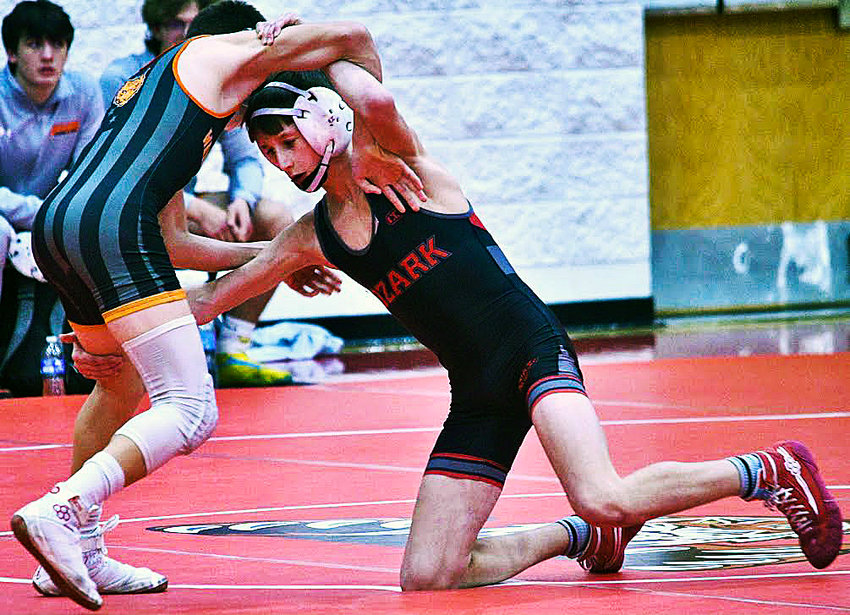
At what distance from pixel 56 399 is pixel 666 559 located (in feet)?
11.4

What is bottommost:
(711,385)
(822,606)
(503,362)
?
(711,385)

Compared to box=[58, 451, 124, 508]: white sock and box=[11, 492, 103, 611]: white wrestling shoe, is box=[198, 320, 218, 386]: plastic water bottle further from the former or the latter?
box=[11, 492, 103, 611]: white wrestling shoe

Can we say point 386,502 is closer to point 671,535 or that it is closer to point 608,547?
point 671,535

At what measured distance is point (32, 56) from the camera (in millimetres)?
6113

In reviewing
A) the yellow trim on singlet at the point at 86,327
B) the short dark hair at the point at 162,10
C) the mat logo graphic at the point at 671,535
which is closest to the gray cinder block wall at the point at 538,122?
the short dark hair at the point at 162,10

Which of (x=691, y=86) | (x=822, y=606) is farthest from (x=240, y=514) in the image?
(x=691, y=86)

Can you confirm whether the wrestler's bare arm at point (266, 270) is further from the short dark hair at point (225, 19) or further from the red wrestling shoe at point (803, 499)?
the red wrestling shoe at point (803, 499)

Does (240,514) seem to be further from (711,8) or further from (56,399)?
(711,8)

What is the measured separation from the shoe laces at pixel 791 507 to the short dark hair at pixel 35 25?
163 inches

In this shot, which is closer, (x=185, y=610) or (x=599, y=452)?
(x=185, y=610)

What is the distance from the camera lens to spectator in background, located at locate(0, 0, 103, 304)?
20.0 ft

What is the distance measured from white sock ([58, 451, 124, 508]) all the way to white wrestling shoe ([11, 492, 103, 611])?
5cm

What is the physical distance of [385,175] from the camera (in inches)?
117

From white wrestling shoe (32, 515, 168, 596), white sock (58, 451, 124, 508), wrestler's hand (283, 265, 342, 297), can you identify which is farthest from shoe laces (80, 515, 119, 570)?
wrestler's hand (283, 265, 342, 297)
